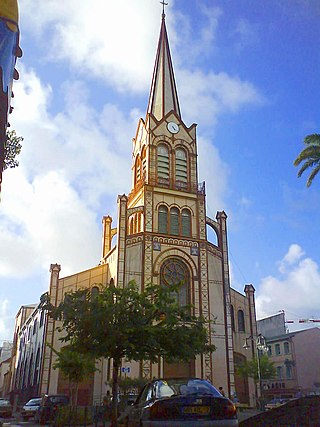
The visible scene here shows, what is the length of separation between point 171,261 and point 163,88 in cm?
1868

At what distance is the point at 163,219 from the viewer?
37.2 meters

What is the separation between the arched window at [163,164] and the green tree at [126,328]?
77.4 feet

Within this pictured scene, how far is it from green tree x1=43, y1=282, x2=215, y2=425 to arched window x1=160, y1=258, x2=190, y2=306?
1911 cm

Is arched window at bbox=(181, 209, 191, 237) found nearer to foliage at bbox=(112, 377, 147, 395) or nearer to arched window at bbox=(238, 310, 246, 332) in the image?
arched window at bbox=(238, 310, 246, 332)

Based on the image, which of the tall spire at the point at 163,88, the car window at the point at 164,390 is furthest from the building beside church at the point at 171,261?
A: the car window at the point at 164,390

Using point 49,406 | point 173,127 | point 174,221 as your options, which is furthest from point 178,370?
point 173,127

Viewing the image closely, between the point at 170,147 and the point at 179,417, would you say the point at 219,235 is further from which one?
the point at 179,417

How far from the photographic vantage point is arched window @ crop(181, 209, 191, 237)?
37.4 meters

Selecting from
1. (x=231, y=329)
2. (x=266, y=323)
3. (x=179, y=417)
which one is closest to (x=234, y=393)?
(x=231, y=329)

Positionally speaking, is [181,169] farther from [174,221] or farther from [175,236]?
[175,236]

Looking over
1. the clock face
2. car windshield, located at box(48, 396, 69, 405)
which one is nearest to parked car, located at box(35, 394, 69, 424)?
car windshield, located at box(48, 396, 69, 405)

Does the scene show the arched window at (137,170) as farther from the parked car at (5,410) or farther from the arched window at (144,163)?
the parked car at (5,410)

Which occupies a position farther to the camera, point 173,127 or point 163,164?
point 173,127

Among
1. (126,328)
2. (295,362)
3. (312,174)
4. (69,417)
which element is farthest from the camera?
(295,362)
